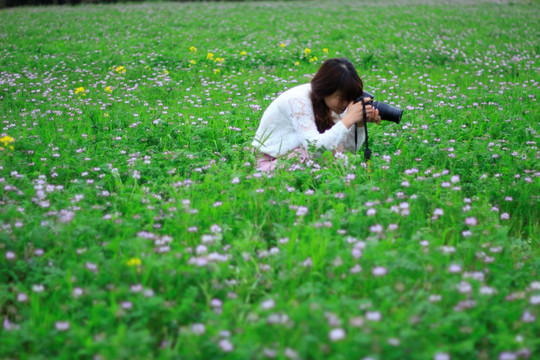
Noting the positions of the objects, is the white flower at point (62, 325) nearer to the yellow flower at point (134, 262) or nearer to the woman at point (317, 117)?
the yellow flower at point (134, 262)

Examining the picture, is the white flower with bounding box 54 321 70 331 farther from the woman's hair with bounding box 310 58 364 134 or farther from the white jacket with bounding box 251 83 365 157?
the woman's hair with bounding box 310 58 364 134

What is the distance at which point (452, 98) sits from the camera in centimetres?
541

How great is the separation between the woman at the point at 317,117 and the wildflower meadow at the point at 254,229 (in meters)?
0.17

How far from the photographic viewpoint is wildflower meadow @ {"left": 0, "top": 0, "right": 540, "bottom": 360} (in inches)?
69.2

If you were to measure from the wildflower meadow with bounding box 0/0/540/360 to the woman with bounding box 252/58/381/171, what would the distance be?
6.7 inches

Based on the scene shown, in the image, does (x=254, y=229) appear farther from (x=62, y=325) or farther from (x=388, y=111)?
(x=388, y=111)

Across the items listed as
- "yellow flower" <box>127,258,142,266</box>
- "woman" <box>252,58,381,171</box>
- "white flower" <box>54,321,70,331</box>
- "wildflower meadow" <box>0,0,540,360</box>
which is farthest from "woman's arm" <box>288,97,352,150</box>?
"white flower" <box>54,321,70,331</box>

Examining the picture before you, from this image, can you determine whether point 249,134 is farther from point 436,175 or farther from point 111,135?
point 436,175

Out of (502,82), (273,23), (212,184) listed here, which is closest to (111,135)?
(212,184)

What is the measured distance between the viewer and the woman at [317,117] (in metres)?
3.36

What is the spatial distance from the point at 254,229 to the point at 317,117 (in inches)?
50.9

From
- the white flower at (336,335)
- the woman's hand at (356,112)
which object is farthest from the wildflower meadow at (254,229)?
the woman's hand at (356,112)

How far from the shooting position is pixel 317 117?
3602 millimetres

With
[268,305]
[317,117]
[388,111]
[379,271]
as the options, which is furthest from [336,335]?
[388,111]
